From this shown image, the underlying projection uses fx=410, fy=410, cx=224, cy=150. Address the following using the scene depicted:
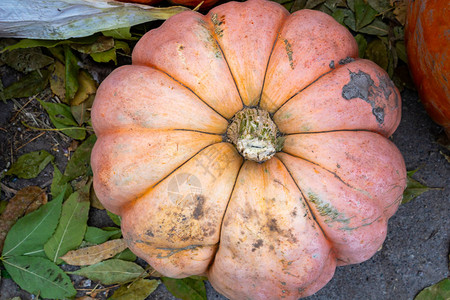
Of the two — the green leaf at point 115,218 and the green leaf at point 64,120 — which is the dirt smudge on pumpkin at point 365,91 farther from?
the green leaf at point 64,120

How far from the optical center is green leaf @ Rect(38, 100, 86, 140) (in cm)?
223

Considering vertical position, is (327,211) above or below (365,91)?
below

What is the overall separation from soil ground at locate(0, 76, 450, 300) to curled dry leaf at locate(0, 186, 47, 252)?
0.08m

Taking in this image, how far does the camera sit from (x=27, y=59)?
2.24 meters

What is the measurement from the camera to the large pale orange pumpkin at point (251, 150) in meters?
1.46

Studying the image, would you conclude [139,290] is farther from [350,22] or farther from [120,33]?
[350,22]

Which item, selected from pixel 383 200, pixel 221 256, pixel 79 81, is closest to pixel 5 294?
pixel 79 81

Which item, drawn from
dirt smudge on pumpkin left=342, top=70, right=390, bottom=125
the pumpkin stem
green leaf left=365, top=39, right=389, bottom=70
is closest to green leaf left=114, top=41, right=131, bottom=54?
the pumpkin stem

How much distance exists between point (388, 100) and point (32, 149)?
1.88m

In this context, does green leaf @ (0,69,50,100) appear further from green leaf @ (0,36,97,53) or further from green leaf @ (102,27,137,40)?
green leaf @ (102,27,137,40)

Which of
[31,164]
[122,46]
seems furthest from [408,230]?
[31,164]

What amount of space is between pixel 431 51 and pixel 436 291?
4.31 ft

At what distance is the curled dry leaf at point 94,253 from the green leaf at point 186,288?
310 mm

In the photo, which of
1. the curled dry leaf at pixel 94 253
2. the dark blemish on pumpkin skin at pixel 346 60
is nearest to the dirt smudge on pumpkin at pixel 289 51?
the dark blemish on pumpkin skin at pixel 346 60
